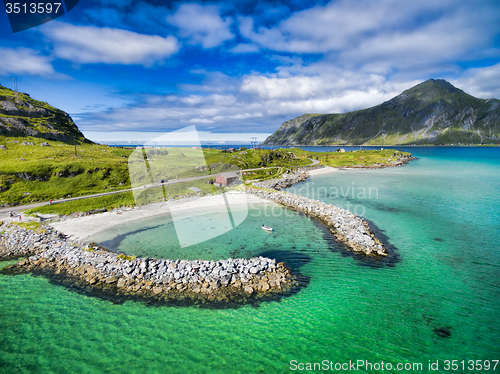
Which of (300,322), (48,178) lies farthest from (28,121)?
(300,322)

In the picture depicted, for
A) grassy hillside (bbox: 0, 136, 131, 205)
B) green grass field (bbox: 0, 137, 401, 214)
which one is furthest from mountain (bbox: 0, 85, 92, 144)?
grassy hillside (bbox: 0, 136, 131, 205)

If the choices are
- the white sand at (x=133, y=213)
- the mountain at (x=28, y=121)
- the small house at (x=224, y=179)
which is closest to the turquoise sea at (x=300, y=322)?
the white sand at (x=133, y=213)

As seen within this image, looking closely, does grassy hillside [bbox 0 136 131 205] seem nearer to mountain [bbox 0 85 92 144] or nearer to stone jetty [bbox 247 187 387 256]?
mountain [bbox 0 85 92 144]

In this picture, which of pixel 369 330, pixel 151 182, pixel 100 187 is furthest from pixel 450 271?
pixel 100 187

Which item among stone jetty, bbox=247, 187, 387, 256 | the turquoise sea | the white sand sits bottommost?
the turquoise sea

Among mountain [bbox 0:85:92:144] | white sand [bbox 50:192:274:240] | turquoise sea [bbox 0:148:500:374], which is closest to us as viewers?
turquoise sea [bbox 0:148:500:374]

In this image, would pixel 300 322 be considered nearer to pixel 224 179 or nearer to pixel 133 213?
pixel 133 213
